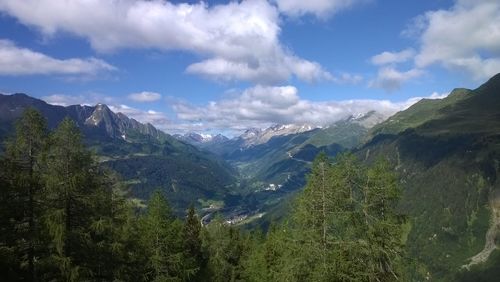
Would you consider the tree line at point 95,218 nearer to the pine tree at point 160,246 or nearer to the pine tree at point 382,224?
the pine tree at point 382,224

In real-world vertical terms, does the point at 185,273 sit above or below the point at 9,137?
below

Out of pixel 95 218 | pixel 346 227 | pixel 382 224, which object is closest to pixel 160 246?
pixel 95 218

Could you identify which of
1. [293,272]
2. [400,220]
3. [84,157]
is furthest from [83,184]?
[400,220]

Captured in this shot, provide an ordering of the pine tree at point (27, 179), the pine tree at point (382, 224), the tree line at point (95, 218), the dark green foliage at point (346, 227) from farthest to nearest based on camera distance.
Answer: the pine tree at point (382, 224) → the pine tree at point (27, 179) → the tree line at point (95, 218) → the dark green foliage at point (346, 227)

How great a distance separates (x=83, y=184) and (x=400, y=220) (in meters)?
23.8

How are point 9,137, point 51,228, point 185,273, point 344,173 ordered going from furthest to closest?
point 185,273, point 344,173, point 9,137, point 51,228

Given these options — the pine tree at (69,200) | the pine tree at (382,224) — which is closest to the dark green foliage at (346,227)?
the pine tree at (382,224)

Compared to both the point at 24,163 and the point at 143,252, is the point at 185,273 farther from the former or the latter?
the point at 24,163

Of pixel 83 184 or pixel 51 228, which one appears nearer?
pixel 51 228

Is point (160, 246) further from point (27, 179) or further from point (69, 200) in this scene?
point (27, 179)

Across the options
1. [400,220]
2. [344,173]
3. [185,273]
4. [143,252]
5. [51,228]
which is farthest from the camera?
[185,273]

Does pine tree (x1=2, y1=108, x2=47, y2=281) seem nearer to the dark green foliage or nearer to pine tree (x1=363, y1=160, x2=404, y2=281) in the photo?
the dark green foliage

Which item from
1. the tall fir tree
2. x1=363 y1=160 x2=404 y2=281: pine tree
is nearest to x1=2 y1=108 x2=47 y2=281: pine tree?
the tall fir tree

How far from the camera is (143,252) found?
4503cm
